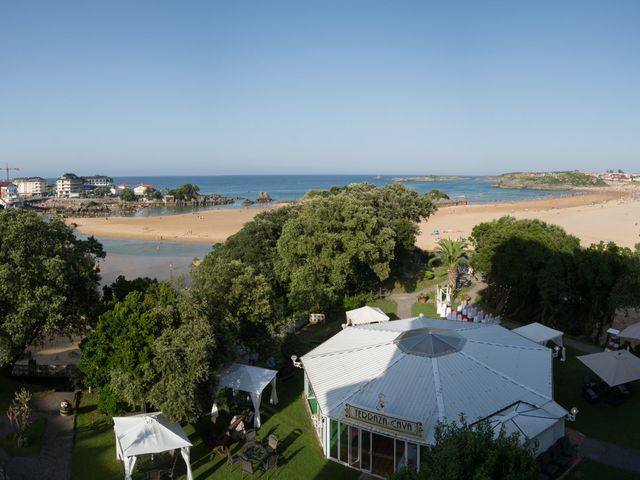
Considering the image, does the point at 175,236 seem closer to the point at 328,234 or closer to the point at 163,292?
the point at 328,234

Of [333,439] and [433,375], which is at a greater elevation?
[433,375]

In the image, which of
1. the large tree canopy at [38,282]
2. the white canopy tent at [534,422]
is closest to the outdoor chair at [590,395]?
the white canopy tent at [534,422]

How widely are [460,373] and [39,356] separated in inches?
755

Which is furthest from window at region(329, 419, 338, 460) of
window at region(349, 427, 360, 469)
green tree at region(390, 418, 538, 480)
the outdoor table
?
green tree at region(390, 418, 538, 480)

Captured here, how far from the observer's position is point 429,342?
1572cm

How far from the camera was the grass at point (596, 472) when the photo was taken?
12422mm

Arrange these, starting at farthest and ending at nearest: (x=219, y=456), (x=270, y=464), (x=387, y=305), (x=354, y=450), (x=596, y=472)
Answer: (x=387, y=305) → (x=219, y=456) → (x=354, y=450) → (x=270, y=464) → (x=596, y=472)

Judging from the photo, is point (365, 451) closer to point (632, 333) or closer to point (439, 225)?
point (632, 333)

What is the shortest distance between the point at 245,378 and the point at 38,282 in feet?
25.8

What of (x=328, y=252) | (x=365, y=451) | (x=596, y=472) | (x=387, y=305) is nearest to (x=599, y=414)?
(x=596, y=472)

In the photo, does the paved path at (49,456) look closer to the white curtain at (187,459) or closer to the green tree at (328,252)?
the white curtain at (187,459)

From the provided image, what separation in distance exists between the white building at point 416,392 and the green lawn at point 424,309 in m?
10.5

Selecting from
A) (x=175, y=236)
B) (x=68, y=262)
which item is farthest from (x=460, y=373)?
(x=175, y=236)

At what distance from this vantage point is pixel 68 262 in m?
17.8
